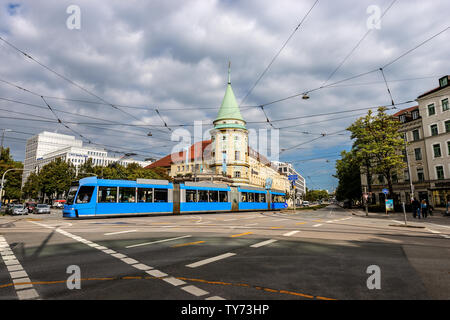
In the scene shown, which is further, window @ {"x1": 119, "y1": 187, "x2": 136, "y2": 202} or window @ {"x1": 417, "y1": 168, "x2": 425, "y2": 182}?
window @ {"x1": 417, "y1": 168, "x2": 425, "y2": 182}

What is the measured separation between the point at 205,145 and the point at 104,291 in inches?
2948

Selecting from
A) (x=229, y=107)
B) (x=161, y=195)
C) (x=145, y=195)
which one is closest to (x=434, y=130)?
(x=229, y=107)

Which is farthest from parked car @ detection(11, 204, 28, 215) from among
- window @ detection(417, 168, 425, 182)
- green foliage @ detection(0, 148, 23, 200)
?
window @ detection(417, 168, 425, 182)

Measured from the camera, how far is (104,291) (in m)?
4.12

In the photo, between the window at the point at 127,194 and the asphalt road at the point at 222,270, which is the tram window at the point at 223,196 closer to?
the window at the point at 127,194

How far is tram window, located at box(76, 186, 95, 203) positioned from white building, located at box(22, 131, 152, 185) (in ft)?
318

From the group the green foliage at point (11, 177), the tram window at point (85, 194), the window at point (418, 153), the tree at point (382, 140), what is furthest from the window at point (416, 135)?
the green foliage at point (11, 177)

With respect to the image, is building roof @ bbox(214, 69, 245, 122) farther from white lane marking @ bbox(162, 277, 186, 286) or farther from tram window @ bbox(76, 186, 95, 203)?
white lane marking @ bbox(162, 277, 186, 286)

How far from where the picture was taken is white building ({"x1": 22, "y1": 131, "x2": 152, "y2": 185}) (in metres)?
117

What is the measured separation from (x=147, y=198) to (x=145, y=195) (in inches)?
13.7

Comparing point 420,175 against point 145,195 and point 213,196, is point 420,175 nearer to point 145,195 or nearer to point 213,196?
point 213,196

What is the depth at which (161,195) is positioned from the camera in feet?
78.2

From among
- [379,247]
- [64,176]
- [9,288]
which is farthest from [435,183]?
[64,176]

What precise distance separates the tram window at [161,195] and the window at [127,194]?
7.27 feet
